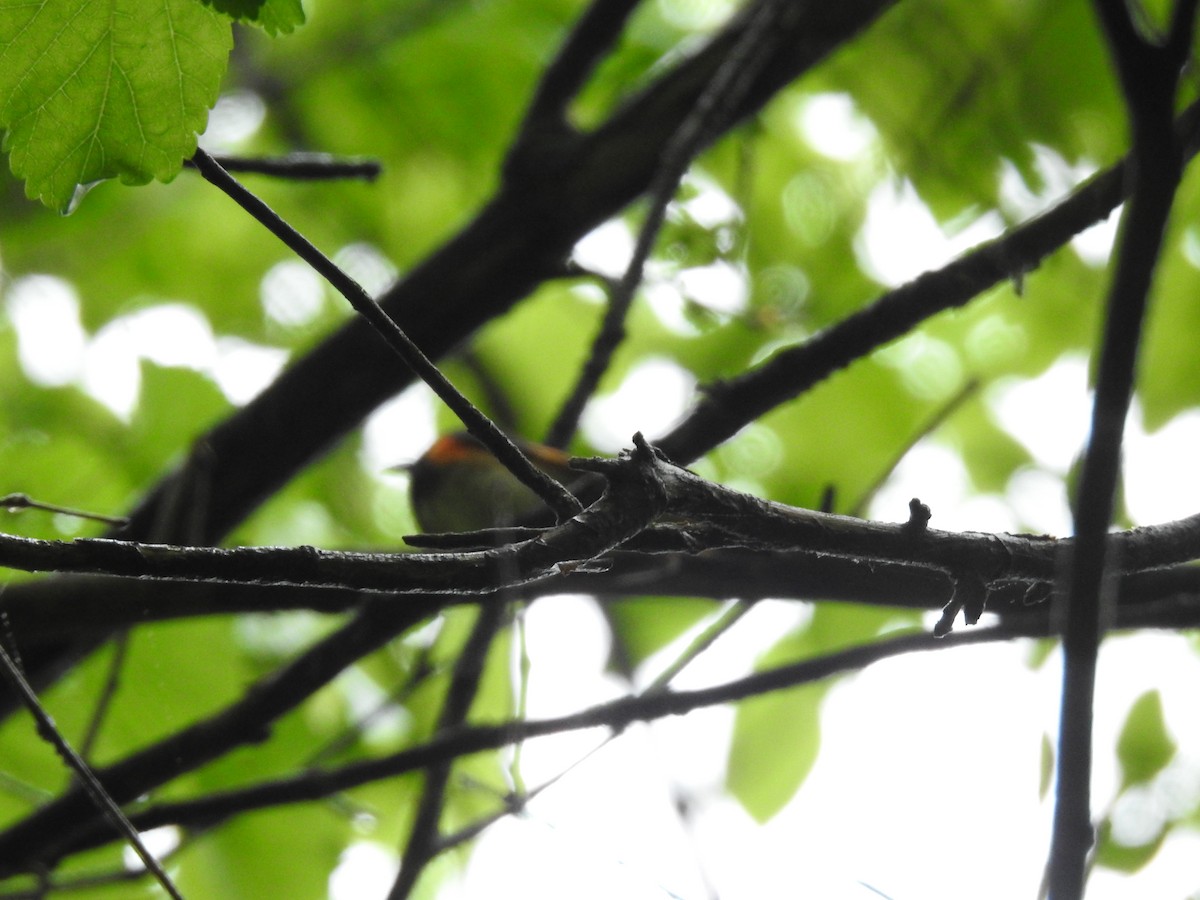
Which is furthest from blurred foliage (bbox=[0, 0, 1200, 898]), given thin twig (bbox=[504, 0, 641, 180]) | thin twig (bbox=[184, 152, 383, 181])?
thin twig (bbox=[184, 152, 383, 181])

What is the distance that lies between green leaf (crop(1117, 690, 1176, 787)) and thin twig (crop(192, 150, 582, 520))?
1531mm

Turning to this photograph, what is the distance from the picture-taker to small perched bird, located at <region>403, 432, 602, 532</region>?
329 cm

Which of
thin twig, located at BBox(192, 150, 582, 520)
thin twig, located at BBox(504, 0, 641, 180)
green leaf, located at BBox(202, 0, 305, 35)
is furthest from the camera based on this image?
thin twig, located at BBox(504, 0, 641, 180)

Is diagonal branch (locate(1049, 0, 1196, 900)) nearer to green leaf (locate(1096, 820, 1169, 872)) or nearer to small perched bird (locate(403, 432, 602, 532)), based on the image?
green leaf (locate(1096, 820, 1169, 872))

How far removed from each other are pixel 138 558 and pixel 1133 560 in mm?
972

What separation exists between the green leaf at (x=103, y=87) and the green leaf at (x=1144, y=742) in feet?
6.09

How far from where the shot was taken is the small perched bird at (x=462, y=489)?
10.8ft

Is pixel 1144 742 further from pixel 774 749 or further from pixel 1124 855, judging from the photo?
pixel 774 749

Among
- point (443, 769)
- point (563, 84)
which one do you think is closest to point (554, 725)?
point (443, 769)

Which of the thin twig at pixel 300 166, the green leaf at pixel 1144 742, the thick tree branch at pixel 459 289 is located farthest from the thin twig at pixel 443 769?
the green leaf at pixel 1144 742

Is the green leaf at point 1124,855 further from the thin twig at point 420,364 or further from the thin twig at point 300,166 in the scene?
the thin twig at point 300,166

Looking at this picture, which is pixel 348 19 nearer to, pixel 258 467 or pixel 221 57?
pixel 258 467

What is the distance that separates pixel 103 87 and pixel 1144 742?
6.46 ft

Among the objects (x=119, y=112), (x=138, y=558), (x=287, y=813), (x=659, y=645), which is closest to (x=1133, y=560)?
(x=138, y=558)
